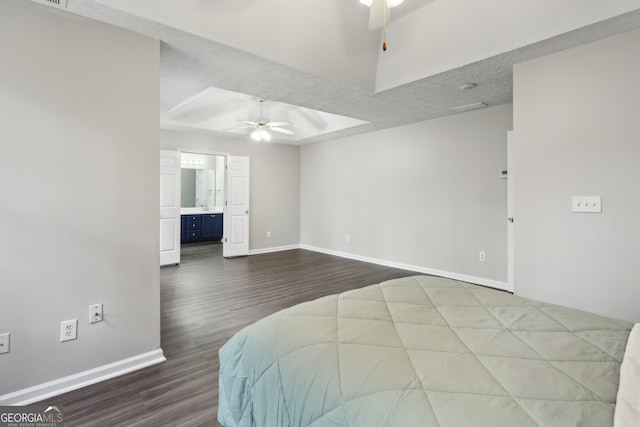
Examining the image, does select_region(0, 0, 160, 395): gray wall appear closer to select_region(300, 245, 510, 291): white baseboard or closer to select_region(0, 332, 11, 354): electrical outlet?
select_region(0, 332, 11, 354): electrical outlet

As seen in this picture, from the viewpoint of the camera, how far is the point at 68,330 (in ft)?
6.32

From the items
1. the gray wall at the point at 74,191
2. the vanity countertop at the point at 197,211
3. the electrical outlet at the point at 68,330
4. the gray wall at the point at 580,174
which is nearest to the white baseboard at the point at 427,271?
the gray wall at the point at 580,174

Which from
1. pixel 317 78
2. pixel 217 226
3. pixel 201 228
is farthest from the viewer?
pixel 217 226

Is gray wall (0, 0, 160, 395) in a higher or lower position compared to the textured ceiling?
lower

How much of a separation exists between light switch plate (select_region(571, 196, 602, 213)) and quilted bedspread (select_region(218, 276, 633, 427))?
135 centimetres

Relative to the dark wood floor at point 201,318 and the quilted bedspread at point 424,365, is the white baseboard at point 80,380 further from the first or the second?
the quilted bedspread at point 424,365

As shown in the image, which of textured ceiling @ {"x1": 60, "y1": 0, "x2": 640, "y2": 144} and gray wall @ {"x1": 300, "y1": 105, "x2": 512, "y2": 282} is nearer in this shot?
textured ceiling @ {"x1": 60, "y1": 0, "x2": 640, "y2": 144}

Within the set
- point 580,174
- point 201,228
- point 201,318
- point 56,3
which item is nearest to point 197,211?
point 201,228

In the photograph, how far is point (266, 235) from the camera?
6738mm

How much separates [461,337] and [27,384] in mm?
2464

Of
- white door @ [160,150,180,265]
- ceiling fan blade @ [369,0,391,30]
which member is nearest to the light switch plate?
ceiling fan blade @ [369,0,391,30]

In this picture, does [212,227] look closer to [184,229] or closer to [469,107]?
[184,229]

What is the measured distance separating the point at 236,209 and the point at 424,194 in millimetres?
3695

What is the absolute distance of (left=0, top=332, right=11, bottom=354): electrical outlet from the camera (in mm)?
1723
